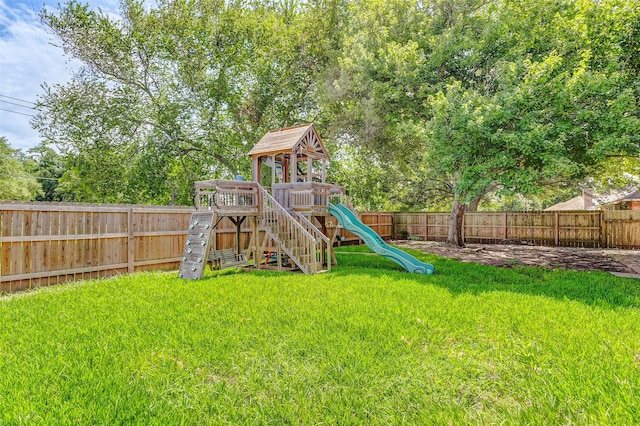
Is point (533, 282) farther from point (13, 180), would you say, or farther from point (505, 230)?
point (13, 180)

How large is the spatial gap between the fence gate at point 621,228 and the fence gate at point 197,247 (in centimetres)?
1587

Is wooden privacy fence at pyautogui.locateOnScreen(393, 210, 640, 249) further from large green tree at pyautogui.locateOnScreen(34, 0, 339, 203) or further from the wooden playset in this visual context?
the wooden playset

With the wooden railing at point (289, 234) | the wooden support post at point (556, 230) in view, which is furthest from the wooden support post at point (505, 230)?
the wooden railing at point (289, 234)

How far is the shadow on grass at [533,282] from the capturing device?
5387 millimetres

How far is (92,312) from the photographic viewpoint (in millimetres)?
4398

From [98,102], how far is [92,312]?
11.4 meters

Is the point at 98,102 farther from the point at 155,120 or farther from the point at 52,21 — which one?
the point at 52,21

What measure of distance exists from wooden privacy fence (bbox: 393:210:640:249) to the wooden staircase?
37.5ft

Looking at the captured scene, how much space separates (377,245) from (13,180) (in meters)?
32.4

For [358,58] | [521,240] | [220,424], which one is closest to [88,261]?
[220,424]

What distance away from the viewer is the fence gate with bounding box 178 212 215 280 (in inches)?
274

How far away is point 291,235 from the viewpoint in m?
8.18

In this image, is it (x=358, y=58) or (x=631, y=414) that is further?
(x=358, y=58)

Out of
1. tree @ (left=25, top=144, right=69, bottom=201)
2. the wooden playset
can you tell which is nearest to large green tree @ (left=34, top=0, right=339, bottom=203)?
the wooden playset
